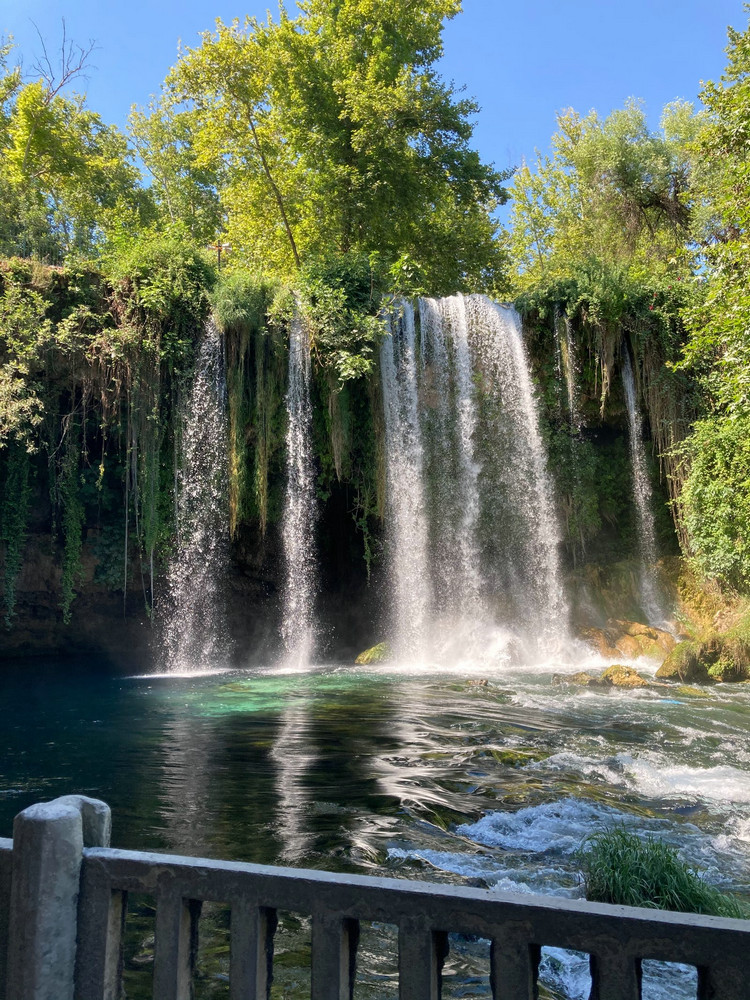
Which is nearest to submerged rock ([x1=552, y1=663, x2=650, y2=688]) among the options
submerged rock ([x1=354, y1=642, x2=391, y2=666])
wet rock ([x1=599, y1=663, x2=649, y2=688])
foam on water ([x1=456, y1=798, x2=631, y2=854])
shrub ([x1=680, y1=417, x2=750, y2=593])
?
wet rock ([x1=599, y1=663, x2=649, y2=688])

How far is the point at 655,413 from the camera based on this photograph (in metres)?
18.6

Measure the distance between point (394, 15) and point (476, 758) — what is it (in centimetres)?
2289

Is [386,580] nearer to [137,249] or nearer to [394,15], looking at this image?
[137,249]

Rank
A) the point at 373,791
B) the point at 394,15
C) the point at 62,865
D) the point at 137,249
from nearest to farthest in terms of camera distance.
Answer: the point at 62,865 → the point at 373,791 → the point at 137,249 → the point at 394,15

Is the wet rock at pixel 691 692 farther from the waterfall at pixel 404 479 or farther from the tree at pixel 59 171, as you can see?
the tree at pixel 59 171

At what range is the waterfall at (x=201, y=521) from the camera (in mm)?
16531

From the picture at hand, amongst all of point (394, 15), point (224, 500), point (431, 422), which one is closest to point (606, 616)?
point (431, 422)

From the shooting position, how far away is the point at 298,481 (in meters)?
17.2

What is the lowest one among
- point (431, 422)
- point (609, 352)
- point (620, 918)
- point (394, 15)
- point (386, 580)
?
point (620, 918)

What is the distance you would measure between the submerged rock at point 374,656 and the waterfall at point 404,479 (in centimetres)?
82

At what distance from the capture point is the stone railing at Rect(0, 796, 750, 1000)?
193 centimetres

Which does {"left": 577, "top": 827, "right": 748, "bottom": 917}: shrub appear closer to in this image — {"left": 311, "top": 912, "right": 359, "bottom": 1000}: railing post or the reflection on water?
the reflection on water

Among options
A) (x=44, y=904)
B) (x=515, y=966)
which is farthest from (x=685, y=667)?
(x=44, y=904)

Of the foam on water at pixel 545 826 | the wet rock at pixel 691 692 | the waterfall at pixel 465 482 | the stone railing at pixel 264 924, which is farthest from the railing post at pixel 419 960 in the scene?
the waterfall at pixel 465 482
